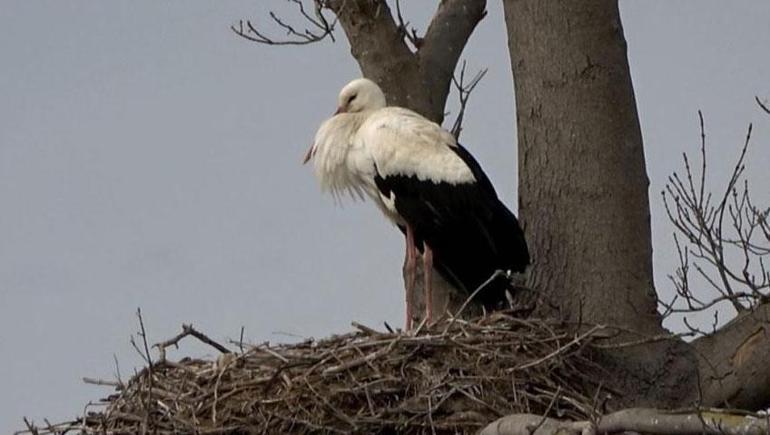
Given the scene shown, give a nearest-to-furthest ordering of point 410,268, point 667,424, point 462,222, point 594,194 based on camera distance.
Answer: point 667,424 < point 594,194 < point 462,222 < point 410,268

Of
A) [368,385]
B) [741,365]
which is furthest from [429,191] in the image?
[741,365]

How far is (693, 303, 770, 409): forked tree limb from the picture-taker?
6.53 m

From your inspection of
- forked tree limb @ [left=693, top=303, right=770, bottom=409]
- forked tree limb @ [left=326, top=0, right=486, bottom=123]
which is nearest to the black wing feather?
forked tree limb @ [left=326, top=0, right=486, bottom=123]

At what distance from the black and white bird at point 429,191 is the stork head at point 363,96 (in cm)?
2

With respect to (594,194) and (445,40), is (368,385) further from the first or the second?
(445,40)

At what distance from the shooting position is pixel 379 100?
8172mm

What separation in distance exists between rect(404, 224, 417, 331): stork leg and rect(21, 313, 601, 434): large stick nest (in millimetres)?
1199

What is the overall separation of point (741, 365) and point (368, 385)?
4.46 ft

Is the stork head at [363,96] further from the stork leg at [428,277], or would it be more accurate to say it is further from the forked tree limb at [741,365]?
the forked tree limb at [741,365]

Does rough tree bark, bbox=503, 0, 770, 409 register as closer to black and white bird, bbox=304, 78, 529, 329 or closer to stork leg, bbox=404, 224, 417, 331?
black and white bird, bbox=304, 78, 529, 329

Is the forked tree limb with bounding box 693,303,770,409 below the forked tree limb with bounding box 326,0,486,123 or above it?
below

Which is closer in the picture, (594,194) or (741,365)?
(741,365)

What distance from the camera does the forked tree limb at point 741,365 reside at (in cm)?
653

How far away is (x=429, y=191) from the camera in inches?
302
